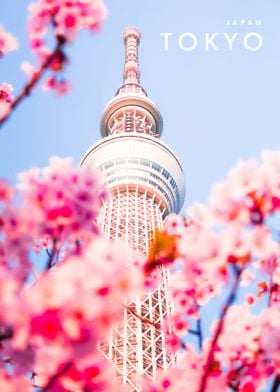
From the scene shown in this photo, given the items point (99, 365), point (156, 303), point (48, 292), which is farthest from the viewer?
point (156, 303)

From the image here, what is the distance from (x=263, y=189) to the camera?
2182mm

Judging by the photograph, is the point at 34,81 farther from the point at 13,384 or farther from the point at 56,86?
the point at 13,384

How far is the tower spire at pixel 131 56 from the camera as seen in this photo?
198 ft

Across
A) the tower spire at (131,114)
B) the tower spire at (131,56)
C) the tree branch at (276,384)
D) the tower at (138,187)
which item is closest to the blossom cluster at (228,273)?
the tree branch at (276,384)

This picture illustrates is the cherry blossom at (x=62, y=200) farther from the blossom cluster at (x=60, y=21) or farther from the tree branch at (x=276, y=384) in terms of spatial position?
the tree branch at (x=276, y=384)

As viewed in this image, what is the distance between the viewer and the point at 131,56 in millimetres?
63781

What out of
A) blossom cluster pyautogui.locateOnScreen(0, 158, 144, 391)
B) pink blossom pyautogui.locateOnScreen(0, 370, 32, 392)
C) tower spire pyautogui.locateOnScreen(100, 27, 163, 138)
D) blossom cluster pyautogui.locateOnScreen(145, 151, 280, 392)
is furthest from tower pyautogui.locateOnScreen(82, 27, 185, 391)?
pink blossom pyautogui.locateOnScreen(0, 370, 32, 392)

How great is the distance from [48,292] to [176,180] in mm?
46707

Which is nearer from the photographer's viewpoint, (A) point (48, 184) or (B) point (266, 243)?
(B) point (266, 243)

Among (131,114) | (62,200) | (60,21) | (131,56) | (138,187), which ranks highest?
(131,56)

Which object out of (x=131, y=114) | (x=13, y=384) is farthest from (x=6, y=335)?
(x=131, y=114)

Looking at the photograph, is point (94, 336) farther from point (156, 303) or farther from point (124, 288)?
point (156, 303)

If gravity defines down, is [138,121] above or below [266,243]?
above

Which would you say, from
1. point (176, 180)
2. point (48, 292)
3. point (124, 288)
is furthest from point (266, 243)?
point (176, 180)
